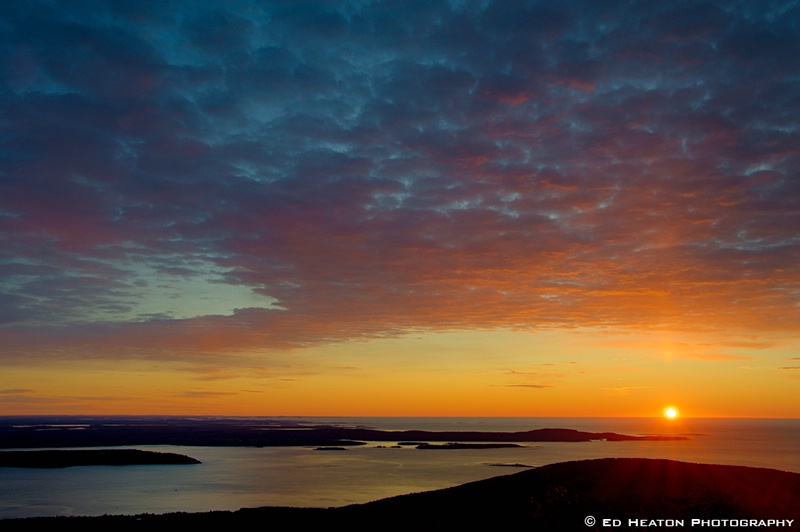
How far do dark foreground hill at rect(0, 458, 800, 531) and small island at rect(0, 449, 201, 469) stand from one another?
196 ft

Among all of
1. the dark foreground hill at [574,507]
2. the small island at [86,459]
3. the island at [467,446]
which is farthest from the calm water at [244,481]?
the island at [467,446]

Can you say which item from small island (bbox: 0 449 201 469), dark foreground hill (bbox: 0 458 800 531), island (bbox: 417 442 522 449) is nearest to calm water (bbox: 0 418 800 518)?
small island (bbox: 0 449 201 469)

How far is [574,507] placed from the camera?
28828 millimetres

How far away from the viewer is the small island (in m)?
85.9

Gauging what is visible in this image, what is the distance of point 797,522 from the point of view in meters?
25.3

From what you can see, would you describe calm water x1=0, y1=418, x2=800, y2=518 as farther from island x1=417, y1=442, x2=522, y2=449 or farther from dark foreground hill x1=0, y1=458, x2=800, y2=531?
island x1=417, y1=442, x2=522, y2=449

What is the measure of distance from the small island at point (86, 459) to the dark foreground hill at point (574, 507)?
2350 inches

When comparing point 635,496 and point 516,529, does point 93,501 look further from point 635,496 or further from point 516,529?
point 635,496

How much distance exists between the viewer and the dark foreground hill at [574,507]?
88.1ft

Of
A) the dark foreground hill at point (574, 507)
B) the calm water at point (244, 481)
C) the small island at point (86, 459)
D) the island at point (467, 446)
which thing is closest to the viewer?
the dark foreground hill at point (574, 507)

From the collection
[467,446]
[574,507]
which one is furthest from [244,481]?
[467,446]

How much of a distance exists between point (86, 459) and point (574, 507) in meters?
84.6

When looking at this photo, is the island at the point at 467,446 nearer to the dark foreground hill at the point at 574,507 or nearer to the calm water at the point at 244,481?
the calm water at the point at 244,481

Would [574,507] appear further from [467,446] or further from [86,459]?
[467,446]
